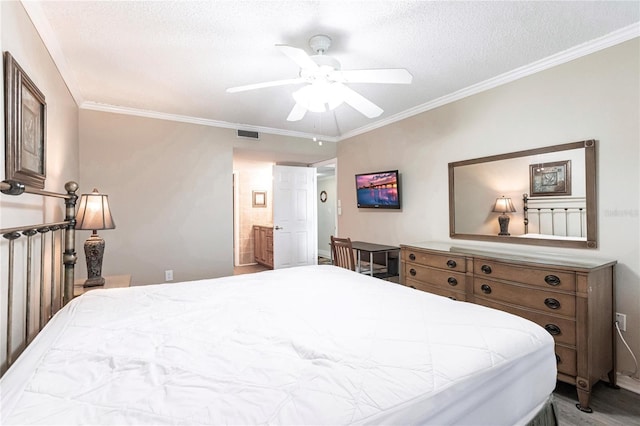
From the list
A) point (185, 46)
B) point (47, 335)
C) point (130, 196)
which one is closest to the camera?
point (47, 335)

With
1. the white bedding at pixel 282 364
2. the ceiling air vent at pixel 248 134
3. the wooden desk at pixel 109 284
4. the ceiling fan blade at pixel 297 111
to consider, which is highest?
the ceiling air vent at pixel 248 134

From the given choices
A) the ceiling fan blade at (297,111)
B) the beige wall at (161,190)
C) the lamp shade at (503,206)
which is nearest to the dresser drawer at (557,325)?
the lamp shade at (503,206)

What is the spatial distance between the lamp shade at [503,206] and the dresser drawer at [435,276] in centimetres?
72

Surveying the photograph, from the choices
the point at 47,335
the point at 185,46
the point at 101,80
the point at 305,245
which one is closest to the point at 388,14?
the point at 185,46

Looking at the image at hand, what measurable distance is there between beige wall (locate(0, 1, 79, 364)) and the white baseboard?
3474mm

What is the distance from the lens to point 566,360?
203 cm

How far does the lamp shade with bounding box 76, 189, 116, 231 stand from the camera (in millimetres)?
2385

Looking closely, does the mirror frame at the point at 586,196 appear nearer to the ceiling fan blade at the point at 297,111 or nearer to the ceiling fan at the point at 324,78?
the ceiling fan at the point at 324,78

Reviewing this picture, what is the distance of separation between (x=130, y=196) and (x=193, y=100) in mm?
1316

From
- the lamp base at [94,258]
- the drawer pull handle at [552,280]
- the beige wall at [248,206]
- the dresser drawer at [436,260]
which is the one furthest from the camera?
the beige wall at [248,206]

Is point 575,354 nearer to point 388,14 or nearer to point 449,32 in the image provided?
point 449,32

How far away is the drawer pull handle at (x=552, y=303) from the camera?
6.76 feet

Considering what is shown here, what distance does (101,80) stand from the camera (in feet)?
9.18

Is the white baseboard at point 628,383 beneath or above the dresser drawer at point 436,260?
beneath
